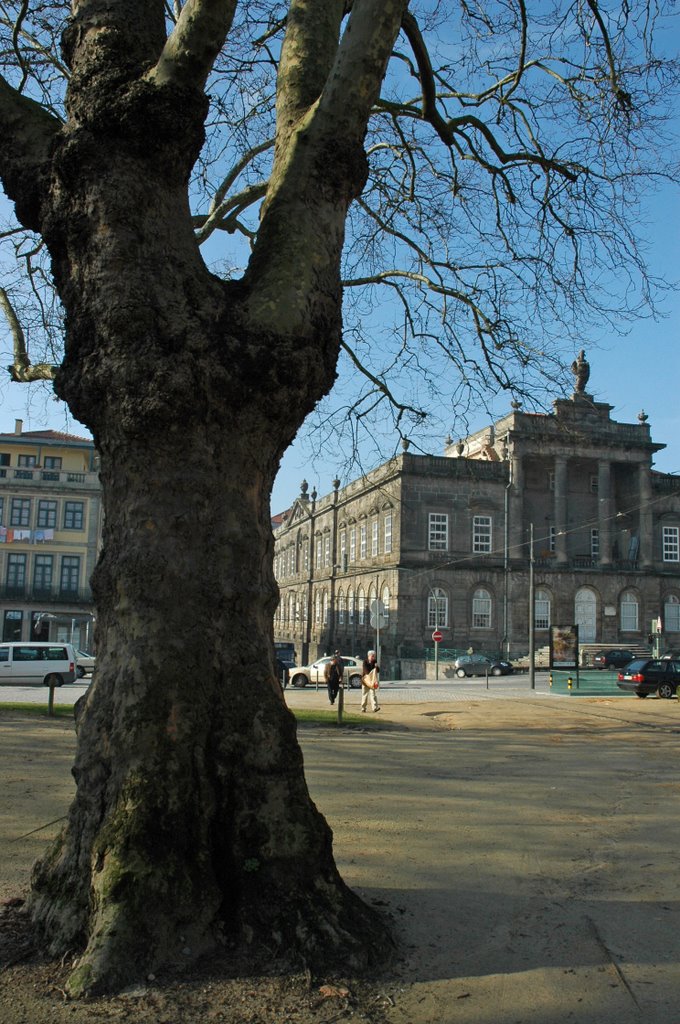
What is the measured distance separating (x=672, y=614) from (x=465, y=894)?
205 ft


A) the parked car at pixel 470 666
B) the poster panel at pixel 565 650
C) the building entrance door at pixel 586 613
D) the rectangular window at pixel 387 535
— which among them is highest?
the rectangular window at pixel 387 535

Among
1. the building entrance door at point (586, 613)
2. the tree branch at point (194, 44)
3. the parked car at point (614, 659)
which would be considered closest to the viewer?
the tree branch at point (194, 44)

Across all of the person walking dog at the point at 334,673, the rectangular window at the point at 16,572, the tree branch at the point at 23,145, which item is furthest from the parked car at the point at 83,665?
the tree branch at the point at 23,145

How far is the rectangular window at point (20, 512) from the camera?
59.2 m

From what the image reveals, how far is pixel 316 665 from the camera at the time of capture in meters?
39.6

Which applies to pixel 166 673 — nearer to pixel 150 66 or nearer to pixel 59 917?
pixel 59 917

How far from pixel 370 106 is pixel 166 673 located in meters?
3.51

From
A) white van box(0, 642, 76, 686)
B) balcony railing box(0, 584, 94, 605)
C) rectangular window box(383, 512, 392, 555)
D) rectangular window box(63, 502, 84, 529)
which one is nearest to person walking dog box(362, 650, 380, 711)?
white van box(0, 642, 76, 686)

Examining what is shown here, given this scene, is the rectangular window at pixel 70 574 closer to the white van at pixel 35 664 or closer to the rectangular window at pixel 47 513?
the rectangular window at pixel 47 513

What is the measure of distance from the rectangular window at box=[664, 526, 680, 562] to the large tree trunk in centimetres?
6511

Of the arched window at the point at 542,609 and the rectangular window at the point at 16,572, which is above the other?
the rectangular window at the point at 16,572

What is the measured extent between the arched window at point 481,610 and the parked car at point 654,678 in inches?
1070

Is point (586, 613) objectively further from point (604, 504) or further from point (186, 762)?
point (186, 762)

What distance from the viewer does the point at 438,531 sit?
6062 cm
